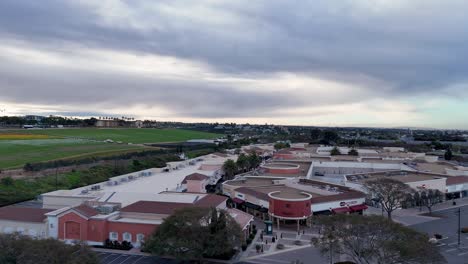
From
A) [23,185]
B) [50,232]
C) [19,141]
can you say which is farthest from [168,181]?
[19,141]

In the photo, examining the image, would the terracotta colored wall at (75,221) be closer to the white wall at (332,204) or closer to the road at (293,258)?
the road at (293,258)

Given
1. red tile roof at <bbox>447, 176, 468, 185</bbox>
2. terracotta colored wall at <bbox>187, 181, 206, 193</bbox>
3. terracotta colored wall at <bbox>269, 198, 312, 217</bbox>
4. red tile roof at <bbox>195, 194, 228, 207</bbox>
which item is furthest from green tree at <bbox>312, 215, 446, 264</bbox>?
red tile roof at <bbox>447, 176, 468, 185</bbox>

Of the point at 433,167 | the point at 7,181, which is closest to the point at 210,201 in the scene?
the point at 7,181

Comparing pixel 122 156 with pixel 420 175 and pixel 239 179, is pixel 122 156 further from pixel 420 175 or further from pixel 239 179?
pixel 420 175

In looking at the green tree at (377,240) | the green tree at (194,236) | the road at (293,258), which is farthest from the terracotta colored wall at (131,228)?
the green tree at (377,240)

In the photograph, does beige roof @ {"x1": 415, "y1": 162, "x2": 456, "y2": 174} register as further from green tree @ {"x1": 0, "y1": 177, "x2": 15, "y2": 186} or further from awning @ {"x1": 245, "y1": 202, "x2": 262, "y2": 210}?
green tree @ {"x1": 0, "y1": 177, "x2": 15, "y2": 186}

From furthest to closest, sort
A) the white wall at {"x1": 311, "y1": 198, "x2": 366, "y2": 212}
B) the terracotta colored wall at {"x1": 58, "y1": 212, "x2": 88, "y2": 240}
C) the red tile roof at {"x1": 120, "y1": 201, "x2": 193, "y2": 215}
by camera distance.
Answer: the white wall at {"x1": 311, "y1": 198, "x2": 366, "y2": 212} → the red tile roof at {"x1": 120, "y1": 201, "x2": 193, "y2": 215} → the terracotta colored wall at {"x1": 58, "y1": 212, "x2": 88, "y2": 240}
